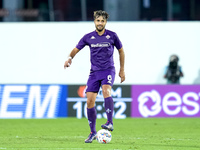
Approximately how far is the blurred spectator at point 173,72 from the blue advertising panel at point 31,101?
153 inches

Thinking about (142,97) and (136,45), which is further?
(136,45)

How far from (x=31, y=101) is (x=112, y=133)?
554 centimetres

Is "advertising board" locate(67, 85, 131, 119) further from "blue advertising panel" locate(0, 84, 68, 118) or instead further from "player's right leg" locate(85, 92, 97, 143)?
"player's right leg" locate(85, 92, 97, 143)

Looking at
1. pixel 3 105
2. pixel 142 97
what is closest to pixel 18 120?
pixel 3 105

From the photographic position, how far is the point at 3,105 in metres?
17.7

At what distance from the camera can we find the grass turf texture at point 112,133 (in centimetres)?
970

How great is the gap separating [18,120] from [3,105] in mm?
937

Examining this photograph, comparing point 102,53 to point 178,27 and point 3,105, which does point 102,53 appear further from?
point 178,27

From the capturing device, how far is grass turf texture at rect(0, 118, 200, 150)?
31.8 feet

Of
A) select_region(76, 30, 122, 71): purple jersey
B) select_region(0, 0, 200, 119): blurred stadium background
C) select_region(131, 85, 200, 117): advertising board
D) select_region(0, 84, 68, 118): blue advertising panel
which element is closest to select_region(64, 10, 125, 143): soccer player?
select_region(76, 30, 122, 71): purple jersey

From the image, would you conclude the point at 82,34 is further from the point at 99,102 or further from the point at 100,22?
the point at 100,22

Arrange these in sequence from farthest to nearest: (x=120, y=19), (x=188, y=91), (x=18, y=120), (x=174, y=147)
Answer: (x=120, y=19) → (x=188, y=91) → (x=18, y=120) → (x=174, y=147)

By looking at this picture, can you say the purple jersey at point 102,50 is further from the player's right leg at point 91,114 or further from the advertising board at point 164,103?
the advertising board at point 164,103

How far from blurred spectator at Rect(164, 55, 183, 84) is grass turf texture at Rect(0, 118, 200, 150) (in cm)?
265
